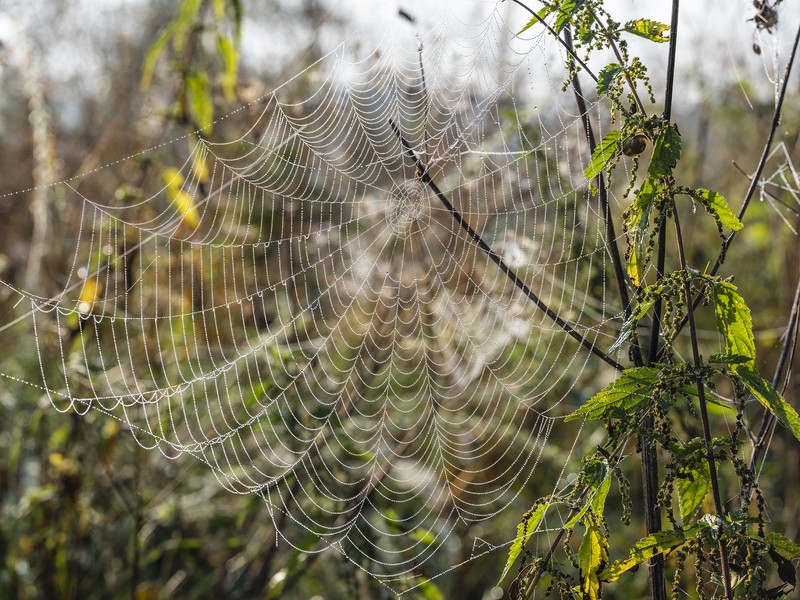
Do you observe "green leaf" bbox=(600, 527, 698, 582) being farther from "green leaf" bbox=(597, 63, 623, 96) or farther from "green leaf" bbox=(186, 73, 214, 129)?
"green leaf" bbox=(186, 73, 214, 129)

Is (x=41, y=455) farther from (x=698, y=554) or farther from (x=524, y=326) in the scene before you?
(x=698, y=554)

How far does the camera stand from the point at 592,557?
4.33ft

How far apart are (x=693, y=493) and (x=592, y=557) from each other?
209 mm

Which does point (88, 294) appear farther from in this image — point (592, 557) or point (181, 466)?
point (592, 557)

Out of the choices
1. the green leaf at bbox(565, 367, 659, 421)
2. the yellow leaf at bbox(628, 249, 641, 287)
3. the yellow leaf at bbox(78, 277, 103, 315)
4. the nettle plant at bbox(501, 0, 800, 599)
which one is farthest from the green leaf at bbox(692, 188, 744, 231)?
the yellow leaf at bbox(78, 277, 103, 315)

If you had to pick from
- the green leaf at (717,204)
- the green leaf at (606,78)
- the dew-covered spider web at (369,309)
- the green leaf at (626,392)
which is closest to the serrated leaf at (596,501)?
the green leaf at (626,392)

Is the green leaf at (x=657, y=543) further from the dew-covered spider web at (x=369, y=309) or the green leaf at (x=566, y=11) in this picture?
the dew-covered spider web at (x=369, y=309)

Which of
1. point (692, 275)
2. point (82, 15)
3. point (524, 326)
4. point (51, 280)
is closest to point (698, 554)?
point (692, 275)

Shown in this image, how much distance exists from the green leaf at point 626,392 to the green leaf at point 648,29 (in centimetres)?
56

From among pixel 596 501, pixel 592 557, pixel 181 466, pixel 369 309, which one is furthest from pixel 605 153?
pixel 369 309

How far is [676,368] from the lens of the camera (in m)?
1.23

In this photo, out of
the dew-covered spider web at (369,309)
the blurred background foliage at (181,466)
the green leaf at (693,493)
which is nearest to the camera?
the green leaf at (693,493)

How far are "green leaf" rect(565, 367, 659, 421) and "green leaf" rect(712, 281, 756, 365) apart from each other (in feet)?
0.39

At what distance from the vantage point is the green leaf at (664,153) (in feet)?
3.89
